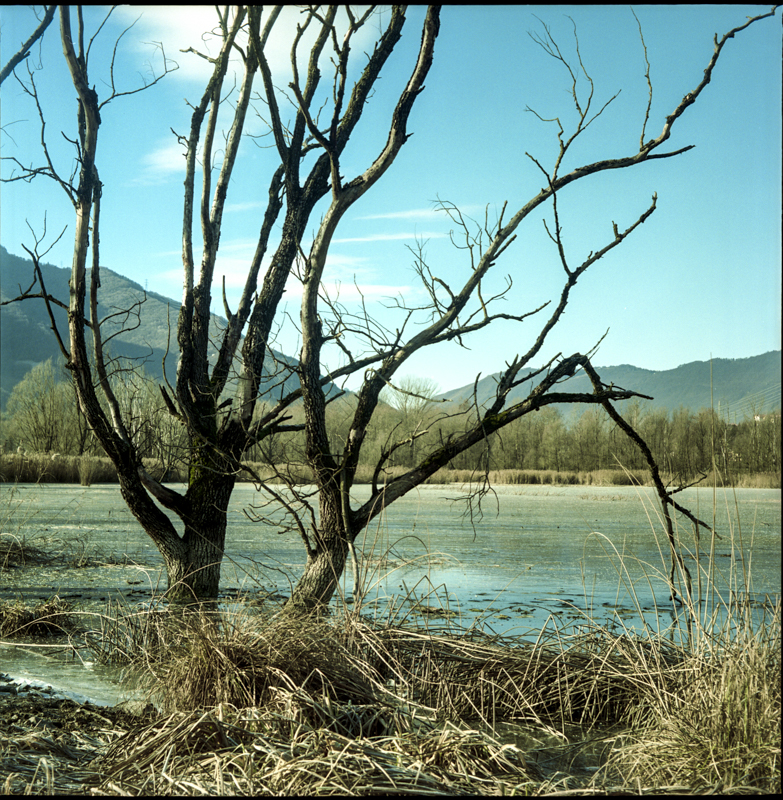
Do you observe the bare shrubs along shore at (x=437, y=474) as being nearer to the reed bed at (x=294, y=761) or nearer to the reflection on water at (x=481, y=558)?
the reflection on water at (x=481, y=558)

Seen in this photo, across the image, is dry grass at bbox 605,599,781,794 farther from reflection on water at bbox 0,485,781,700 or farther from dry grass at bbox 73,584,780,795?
reflection on water at bbox 0,485,781,700

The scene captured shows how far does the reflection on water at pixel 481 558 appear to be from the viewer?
371 cm

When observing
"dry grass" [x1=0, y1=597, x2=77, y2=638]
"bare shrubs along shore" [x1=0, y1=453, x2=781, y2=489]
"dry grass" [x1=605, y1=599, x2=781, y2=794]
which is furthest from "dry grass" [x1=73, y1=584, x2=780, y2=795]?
"bare shrubs along shore" [x1=0, y1=453, x2=781, y2=489]

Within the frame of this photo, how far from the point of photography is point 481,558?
7.39 m

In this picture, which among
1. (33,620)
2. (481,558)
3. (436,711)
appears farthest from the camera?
(481,558)

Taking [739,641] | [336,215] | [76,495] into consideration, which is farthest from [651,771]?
[76,495]

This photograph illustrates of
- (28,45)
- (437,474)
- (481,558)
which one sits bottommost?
(481,558)

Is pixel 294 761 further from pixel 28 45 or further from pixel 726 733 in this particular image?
pixel 28 45

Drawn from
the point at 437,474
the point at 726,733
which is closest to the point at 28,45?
the point at 726,733

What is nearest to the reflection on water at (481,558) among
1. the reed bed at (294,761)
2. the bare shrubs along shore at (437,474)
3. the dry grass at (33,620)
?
the dry grass at (33,620)

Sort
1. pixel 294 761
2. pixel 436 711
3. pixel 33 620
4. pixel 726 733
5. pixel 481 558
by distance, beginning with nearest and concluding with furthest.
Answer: pixel 294 761 < pixel 726 733 < pixel 436 711 < pixel 33 620 < pixel 481 558

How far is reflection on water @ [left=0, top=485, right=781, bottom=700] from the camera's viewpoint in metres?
3.71

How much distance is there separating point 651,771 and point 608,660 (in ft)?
3.18

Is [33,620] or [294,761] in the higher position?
[294,761]
